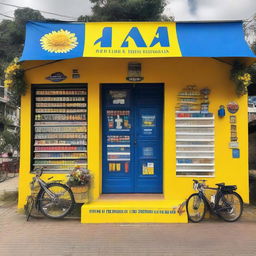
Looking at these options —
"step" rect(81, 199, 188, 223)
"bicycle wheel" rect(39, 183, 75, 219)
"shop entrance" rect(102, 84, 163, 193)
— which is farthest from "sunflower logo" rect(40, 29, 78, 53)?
"step" rect(81, 199, 188, 223)

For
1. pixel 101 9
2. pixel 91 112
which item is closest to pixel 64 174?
pixel 91 112

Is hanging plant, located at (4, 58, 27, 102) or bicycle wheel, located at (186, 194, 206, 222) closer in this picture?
bicycle wheel, located at (186, 194, 206, 222)

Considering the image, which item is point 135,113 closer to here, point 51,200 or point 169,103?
point 169,103

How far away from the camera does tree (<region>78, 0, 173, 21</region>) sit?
38.1 feet

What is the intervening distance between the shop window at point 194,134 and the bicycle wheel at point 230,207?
0.80m

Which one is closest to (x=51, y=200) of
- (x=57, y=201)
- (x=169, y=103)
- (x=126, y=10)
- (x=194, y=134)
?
(x=57, y=201)

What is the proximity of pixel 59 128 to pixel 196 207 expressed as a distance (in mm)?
3510

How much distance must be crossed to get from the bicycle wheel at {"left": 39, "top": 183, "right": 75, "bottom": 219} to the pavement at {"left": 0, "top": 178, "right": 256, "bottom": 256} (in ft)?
0.57

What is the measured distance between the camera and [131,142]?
23.1ft

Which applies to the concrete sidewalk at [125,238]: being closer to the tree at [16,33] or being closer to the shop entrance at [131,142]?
the shop entrance at [131,142]

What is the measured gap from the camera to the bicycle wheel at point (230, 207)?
5.81m

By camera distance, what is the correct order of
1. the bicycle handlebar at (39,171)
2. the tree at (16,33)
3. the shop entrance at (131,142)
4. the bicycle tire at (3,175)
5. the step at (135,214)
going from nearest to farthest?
the step at (135,214) → the bicycle handlebar at (39,171) → the shop entrance at (131,142) → the bicycle tire at (3,175) → the tree at (16,33)

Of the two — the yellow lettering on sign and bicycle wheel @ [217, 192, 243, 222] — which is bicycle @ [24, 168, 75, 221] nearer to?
the yellow lettering on sign

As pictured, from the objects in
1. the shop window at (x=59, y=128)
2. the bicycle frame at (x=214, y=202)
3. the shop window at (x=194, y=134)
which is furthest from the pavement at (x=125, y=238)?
the shop window at (x=59, y=128)
